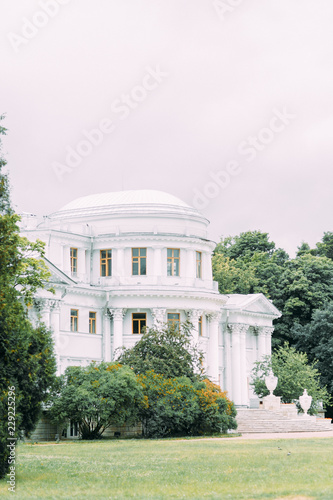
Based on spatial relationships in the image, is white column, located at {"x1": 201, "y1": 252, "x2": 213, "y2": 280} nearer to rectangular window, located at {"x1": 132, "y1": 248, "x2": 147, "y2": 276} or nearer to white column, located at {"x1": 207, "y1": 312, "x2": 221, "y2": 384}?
white column, located at {"x1": 207, "y1": 312, "x2": 221, "y2": 384}

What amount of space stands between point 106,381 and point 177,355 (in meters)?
7.21

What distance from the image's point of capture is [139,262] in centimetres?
5956

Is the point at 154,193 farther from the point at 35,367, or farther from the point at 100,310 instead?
the point at 35,367

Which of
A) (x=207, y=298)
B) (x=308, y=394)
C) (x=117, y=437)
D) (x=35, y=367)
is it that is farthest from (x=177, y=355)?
(x=35, y=367)

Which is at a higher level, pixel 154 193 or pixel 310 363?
pixel 154 193

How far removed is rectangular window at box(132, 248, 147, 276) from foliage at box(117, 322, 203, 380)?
10675mm

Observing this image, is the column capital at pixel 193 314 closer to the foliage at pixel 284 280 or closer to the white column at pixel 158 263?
the white column at pixel 158 263

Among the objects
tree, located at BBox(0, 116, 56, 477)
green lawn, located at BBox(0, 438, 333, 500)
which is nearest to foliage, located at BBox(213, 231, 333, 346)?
green lawn, located at BBox(0, 438, 333, 500)

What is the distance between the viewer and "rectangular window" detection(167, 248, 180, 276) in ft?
196

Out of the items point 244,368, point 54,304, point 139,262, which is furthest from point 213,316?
point 54,304

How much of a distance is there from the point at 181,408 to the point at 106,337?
17098 mm

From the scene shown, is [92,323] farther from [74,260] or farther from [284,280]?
[284,280]

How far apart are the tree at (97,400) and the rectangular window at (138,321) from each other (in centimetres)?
1643

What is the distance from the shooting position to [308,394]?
6244 cm
